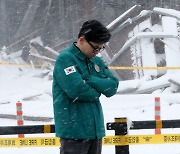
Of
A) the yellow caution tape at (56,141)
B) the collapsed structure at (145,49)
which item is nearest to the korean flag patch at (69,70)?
the yellow caution tape at (56,141)

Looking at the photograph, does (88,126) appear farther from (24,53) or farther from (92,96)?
(24,53)

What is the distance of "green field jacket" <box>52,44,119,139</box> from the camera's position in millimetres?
2908

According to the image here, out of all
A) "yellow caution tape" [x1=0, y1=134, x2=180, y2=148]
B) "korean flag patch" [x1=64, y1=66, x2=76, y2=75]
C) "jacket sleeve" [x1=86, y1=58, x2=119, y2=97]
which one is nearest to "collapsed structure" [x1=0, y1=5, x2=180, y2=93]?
"yellow caution tape" [x1=0, y1=134, x2=180, y2=148]

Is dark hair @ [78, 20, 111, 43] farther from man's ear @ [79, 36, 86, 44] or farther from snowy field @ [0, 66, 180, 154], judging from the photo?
snowy field @ [0, 66, 180, 154]

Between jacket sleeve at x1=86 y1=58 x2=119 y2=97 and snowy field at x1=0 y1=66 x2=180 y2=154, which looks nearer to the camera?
jacket sleeve at x1=86 y1=58 x2=119 y2=97

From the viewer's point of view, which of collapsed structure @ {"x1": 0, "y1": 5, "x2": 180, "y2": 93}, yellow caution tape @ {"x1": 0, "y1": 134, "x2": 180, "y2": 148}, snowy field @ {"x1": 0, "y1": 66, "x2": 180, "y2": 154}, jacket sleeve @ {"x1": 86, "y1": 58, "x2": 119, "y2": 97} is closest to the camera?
jacket sleeve @ {"x1": 86, "y1": 58, "x2": 119, "y2": 97}

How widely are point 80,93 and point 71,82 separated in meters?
0.11

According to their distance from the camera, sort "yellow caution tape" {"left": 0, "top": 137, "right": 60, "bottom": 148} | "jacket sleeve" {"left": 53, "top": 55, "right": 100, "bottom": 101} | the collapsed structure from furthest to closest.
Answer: the collapsed structure < "yellow caution tape" {"left": 0, "top": 137, "right": 60, "bottom": 148} < "jacket sleeve" {"left": 53, "top": 55, "right": 100, "bottom": 101}

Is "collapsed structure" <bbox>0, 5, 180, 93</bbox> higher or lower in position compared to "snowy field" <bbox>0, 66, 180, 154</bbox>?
higher

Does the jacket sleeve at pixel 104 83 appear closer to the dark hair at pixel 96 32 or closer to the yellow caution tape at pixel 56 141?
the dark hair at pixel 96 32

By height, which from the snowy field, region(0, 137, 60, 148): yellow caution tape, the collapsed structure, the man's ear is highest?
the collapsed structure

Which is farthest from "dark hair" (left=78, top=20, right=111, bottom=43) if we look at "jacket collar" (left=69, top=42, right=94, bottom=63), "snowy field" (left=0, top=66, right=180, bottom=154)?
"snowy field" (left=0, top=66, right=180, bottom=154)

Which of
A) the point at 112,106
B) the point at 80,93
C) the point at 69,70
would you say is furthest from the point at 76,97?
the point at 112,106

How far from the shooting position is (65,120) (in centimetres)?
292
